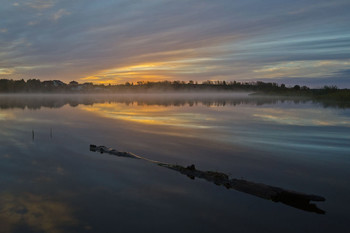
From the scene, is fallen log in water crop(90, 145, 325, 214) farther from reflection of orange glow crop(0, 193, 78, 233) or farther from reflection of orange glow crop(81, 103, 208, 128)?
reflection of orange glow crop(81, 103, 208, 128)

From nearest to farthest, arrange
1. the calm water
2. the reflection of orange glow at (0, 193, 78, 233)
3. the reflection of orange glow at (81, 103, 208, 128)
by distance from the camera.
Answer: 1. the reflection of orange glow at (0, 193, 78, 233)
2. the calm water
3. the reflection of orange glow at (81, 103, 208, 128)

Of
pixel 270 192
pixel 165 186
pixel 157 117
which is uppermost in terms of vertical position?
pixel 157 117

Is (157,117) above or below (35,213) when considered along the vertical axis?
above

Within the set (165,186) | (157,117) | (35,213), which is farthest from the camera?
(157,117)

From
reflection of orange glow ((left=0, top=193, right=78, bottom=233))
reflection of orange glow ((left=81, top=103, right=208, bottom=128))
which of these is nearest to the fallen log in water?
reflection of orange glow ((left=0, top=193, right=78, bottom=233))

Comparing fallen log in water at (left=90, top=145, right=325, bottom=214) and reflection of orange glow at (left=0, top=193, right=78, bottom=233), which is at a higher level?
fallen log in water at (left=90, top=145, right=325, bottom=214)

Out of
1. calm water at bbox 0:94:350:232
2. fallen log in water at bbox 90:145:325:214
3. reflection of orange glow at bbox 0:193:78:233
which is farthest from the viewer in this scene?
fallen log in water at bbox 90:145:325:214

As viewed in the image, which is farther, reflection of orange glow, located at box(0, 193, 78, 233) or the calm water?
the calm water

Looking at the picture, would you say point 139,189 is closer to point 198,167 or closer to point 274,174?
point 198,167

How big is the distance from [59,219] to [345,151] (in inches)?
713

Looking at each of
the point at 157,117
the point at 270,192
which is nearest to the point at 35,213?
the point at 270,192

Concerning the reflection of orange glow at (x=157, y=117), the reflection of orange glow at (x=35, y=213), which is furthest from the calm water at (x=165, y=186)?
the reflection of orange glow at (x=157, y=117)

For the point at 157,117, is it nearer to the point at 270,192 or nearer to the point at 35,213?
the point at 270,192

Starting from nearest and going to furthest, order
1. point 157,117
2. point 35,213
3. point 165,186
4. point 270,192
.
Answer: point 35,213
point 270,192
point 165,186
point 157,117
